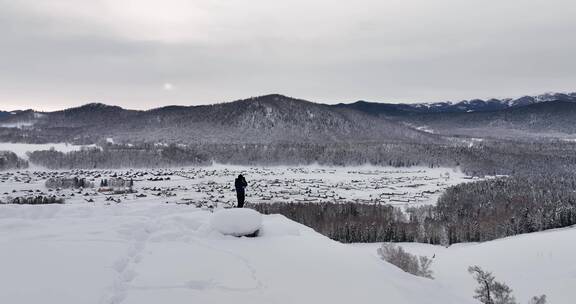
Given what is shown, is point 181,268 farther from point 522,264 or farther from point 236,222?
point 522,264

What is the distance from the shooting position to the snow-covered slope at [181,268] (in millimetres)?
12398

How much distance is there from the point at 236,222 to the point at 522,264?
→ 45585 mm

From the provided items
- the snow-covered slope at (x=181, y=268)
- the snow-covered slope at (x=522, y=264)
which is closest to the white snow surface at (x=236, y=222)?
the snow-covered slope at (x=181, y=268)

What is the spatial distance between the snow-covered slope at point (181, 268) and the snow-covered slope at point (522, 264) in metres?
24.9

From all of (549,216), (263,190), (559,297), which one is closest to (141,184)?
(263,190)

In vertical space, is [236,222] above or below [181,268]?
above

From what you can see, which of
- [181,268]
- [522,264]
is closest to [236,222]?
[181,268]

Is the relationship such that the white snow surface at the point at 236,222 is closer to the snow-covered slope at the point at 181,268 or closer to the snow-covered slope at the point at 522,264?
the snow-covered slope at the point at 181,268

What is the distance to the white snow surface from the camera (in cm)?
1978

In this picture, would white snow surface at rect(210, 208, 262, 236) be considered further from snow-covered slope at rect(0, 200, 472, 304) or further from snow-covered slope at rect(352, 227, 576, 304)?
snow-covered slope at rect(352, 227, 576, 304)

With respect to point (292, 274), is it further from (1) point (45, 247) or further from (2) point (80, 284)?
(1) point (45, 247)

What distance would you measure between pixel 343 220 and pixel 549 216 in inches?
1617

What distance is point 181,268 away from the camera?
14.6m

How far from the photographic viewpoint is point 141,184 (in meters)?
136
